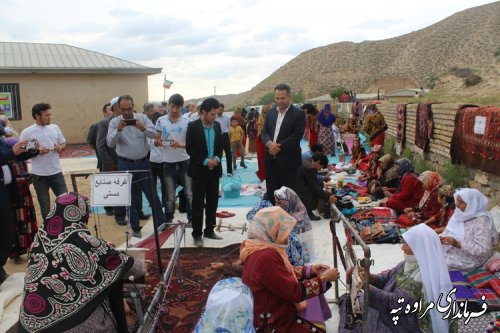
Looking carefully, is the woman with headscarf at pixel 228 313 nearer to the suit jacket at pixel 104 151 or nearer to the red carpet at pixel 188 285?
the red carpet at pixel 188 285

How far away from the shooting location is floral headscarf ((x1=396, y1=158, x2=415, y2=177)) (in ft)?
23.3

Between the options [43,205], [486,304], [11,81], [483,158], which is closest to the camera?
[486,304]

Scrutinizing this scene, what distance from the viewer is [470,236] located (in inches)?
157

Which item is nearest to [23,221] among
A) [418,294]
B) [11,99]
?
[418,294]

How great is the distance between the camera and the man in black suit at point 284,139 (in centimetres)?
554

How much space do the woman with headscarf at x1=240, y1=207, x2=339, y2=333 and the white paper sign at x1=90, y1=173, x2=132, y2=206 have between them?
151 centimetres

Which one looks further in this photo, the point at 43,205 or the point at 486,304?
the point at 43,205

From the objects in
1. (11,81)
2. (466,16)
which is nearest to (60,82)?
(11,81)

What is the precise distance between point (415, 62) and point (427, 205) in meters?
54.6

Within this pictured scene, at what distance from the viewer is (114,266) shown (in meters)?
2.78

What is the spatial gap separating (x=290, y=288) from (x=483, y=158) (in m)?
3.57

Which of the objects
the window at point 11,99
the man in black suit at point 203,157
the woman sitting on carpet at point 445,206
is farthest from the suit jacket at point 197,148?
the window at point 11,99

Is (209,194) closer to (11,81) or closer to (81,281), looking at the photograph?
(81,281)

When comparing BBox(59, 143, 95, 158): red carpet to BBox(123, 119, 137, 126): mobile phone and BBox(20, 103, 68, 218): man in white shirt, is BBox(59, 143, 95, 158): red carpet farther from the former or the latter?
BBox(123, 119, 137, 126): mobile phone
